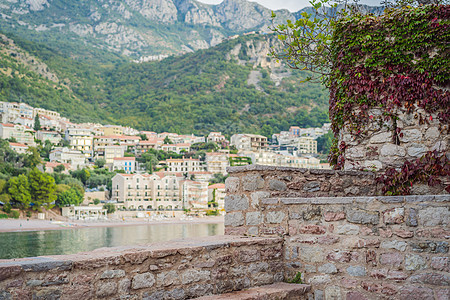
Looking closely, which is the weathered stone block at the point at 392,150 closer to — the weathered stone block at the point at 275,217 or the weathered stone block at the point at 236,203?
the weathered stone block at the point at 275,217

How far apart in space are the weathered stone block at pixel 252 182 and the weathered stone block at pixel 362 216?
0.78 m

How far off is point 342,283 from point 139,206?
7657 centimetres

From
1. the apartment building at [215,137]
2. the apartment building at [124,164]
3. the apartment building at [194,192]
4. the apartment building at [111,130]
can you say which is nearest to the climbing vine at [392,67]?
the apartment building at [194,192]

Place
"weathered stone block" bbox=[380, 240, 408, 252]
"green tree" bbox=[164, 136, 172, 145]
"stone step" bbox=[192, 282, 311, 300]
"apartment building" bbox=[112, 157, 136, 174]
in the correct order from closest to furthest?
"stone step" bbox=[192, 282, 311, 300] < "weathered stone block" bbox=[380, 240, 408, 252] < "apartment building" bbox=[112, 157, 136, 174] < "green tree" bbox=[164, 136, 172, 145]

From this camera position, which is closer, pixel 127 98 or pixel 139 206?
pixel 139 206

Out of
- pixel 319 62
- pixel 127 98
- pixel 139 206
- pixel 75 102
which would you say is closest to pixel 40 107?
pixel 75 102

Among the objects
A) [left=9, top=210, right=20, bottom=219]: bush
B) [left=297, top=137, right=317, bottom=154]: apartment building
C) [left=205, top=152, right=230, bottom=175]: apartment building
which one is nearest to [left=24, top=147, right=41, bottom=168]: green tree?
[left=9, top=210, right=20, bottom=219]: bush

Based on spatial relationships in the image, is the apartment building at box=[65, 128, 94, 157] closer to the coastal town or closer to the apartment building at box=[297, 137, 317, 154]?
the coastal town

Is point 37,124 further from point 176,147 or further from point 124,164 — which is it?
point 176,147

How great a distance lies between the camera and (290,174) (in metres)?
3.76

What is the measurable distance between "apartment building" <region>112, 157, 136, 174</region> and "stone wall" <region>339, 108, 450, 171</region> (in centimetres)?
9038

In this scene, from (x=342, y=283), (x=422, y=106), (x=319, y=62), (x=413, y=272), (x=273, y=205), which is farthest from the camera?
(x=319, y=62)

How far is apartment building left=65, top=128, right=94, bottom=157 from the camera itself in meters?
100

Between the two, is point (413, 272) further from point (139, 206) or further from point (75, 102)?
point (75, 102)
